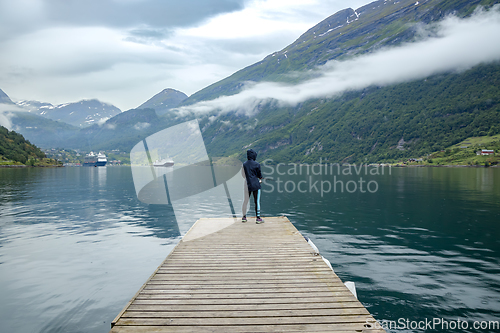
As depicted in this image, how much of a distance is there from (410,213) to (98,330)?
89.8 ft

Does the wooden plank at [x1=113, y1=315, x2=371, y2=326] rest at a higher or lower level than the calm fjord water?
higher

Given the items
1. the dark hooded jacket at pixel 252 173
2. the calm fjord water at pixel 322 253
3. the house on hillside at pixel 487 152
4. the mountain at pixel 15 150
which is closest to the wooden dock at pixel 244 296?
the calm fjord water at pixel 322 253

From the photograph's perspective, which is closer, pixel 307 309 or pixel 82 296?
pixel 307 309

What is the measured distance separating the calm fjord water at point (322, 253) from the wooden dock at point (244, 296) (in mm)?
2734

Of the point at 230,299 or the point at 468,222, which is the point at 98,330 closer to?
the point at 230,299

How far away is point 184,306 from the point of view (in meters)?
6.51

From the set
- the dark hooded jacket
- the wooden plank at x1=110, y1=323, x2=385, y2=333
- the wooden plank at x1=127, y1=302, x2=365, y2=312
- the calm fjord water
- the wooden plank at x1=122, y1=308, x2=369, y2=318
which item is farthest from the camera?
the dark hooded jacket

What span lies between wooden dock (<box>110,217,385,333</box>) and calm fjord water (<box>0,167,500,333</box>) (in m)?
2.73

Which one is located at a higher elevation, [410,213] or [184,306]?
[184,306]

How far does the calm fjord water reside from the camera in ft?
32.1

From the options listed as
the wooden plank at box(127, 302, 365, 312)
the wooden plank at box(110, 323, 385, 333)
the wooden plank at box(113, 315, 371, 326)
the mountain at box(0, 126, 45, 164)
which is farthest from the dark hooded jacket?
the mountain at box(0, 126, 45, 164)

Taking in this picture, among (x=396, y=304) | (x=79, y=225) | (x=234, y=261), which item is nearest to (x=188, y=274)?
(x=234, y=261)

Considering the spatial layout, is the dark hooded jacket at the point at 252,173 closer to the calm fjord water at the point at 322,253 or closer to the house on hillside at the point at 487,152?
the calm fjord water at the point at 322,253

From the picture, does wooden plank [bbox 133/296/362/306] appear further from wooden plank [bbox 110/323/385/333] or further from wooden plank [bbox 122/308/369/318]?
wooden plank [bbox 110/323/385/333]
